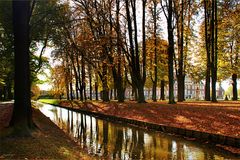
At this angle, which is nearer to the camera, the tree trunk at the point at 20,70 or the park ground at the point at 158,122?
the park ground at the point at 158,122

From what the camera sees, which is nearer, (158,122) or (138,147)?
(138,147)

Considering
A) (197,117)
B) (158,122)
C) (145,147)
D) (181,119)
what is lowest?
(145,147)

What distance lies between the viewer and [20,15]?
15109mm

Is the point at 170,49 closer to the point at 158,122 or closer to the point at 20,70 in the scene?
the point at 158,122

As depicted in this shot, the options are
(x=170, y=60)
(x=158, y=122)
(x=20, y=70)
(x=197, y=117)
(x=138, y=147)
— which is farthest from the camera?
(x=170, y=60)

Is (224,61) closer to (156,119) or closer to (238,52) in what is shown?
(238,52)

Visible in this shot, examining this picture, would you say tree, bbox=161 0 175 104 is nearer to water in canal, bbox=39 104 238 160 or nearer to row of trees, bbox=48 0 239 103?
row of trees, bbox=48 0 239 103

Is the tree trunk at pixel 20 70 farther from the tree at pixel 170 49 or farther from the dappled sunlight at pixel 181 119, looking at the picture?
the tree at pixel 170 49

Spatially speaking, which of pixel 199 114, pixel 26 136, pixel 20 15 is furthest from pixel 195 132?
pixel 20 15

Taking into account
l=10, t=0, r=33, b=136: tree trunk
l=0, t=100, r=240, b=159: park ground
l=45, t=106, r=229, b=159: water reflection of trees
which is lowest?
l=45, t=106, r=229, b=159: water reflection of trees

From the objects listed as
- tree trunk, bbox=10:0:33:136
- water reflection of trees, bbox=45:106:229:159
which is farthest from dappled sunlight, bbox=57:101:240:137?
tree trunk, bbox=10:0:33:136

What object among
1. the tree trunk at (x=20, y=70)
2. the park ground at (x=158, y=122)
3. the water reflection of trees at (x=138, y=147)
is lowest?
the water reflection of trees at (x=138, y=147)

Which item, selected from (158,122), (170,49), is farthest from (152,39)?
(158,122)

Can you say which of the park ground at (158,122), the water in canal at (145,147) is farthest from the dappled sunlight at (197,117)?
the water in canal at (145,147)
